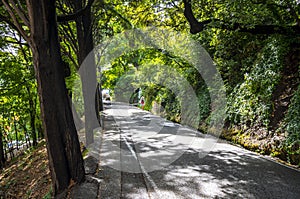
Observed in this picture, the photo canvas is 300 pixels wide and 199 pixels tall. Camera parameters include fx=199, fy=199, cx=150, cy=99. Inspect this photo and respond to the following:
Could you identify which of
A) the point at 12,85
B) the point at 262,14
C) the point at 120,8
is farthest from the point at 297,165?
the point at 12,85

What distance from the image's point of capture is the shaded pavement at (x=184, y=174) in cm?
388

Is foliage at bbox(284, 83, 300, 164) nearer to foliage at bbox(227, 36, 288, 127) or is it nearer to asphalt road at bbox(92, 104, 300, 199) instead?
asphalt road at bbox(92, 104, 300, 199)

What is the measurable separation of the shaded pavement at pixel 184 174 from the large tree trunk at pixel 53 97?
0.54 m

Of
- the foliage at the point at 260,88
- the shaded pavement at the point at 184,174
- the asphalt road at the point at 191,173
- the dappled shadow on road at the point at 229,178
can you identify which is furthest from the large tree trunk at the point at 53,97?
the foliage at the point at 260,88

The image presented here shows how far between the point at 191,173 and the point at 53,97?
3.59m

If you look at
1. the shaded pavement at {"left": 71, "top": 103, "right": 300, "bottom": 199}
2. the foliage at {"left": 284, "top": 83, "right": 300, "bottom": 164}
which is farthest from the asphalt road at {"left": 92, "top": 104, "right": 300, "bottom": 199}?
the foliage at {"left": 284, "top": 83, "right": 300, "bottom": 164}

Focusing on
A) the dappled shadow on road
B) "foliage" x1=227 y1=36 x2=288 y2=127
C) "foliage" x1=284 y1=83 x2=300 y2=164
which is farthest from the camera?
"foliage" x1=227 y1=36 x2=288 y2=127

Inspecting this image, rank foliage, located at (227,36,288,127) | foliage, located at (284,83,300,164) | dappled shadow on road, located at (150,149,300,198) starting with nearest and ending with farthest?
dappled shadow on road, located at (150,149,300,198) < foliage, located at (284,83,300,164) < foliage, located at (227,36,288,127)

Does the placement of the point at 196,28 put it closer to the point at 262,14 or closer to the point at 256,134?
the point at 262,14

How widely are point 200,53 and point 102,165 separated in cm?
955

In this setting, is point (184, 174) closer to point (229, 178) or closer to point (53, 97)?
point (229, 178)

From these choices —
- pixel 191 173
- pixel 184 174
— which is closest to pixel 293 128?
pixel 191 173

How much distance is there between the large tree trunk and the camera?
385 cm

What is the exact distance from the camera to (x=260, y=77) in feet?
24.3
